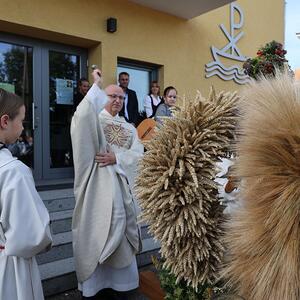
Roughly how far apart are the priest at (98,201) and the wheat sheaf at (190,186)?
149cm

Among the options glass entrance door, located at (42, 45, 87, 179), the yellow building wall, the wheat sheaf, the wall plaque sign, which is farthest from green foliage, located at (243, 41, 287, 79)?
the wall plaque sign

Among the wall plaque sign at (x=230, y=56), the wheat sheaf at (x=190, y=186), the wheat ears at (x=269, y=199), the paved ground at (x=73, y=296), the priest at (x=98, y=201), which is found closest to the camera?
the wheat ears at (x=269, y=199)

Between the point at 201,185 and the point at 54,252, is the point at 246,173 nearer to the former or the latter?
the point at 201,185

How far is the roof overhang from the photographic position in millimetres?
5797

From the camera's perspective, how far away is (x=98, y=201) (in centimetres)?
256

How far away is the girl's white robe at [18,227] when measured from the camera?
1485 mm

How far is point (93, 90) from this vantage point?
2.46 meters

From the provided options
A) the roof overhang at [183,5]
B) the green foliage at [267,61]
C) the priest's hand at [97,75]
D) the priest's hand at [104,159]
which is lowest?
the priest's hand at [104,159]

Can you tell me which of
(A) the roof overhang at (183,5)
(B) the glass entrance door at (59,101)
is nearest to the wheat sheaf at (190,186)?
(B) the glass entrance door at (59,101)

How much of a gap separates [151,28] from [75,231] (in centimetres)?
442

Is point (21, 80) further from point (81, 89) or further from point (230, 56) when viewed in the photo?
point (230, 56)

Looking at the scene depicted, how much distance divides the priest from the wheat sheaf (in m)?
1.49

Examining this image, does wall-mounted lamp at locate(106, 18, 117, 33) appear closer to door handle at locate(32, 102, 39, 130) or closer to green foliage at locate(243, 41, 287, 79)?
door handle at locate(32, 102, 39, 130)

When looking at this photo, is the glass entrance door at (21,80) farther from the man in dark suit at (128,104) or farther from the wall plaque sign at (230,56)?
the wall plaque sign at (230,56)
